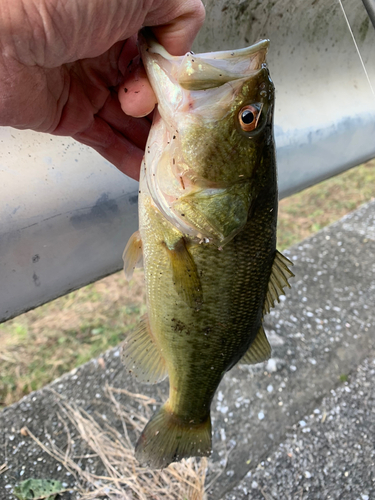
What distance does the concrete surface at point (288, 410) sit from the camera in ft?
6.46

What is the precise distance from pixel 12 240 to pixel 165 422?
3.11ft

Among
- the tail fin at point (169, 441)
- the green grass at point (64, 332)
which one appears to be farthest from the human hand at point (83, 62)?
the green grass at point (64, 332)

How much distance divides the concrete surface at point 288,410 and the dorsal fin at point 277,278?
42.9 inches

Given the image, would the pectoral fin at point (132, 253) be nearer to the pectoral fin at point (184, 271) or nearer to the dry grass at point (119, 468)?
the pectoral fin at point (184, 271)

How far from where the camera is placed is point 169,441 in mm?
1539

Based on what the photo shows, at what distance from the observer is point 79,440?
2.06 meters

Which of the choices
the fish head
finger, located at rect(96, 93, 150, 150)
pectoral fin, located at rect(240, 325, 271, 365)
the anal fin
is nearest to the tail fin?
the anal fin

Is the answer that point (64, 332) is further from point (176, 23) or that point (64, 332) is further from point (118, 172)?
point (176, 23)

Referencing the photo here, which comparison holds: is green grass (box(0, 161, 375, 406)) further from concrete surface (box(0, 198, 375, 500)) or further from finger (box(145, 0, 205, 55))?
finger (box(145, 0, 205, 55))

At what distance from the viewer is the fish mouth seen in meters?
0.99

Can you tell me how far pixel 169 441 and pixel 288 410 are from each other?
1.00 meters

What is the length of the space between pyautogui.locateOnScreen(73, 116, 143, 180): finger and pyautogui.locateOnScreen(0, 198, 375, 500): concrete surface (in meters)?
1.41

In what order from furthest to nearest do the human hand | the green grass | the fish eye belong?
the green grass → the fish eye → the human hand

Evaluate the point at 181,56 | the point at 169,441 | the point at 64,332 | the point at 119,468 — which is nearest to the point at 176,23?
the point at 181,56
